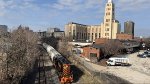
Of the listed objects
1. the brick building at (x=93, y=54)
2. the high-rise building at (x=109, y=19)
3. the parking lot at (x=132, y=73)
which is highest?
the high-rise building at (x=109, y=19)

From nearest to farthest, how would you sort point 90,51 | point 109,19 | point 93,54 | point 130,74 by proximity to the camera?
point 130,74
point 93,54
point 90,51
point 109,19

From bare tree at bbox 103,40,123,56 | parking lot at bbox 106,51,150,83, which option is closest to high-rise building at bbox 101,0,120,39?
bare tree at bbox 103,40,123,56

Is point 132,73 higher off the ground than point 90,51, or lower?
lower

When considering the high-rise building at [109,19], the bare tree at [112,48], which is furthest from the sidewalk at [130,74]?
the high-rise building at [109,19]

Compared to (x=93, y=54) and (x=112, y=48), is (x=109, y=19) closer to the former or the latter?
(x=112, y=48)

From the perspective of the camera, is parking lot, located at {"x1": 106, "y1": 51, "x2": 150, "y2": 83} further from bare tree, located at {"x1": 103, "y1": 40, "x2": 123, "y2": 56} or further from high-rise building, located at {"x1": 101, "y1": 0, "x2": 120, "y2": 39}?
high-rise building, located at {"x1": 101, "y1": 0, "x2": 120, "y2": 39}

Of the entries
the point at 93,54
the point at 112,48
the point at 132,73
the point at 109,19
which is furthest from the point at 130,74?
the point at 109,19

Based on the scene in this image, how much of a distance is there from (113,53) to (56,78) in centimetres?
4814

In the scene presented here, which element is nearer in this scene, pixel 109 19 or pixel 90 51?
pixel 90 51

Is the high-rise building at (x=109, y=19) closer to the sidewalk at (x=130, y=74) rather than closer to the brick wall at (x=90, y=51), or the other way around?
the brick wall at (x=90, y=51)

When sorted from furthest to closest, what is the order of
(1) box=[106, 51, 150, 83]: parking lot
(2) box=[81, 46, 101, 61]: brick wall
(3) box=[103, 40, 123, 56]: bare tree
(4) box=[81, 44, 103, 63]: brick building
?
(3) box=[103, 40, 123, 56]: bare tree, (2) box=[81, 46, 101, 61]: brick wall, (4) box=[81, 44, 103, 63]: brick building, (1) box=[106, 51, 150, 83]: parking lot

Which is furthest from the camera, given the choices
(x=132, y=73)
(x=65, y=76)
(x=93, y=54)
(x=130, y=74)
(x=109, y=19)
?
(x=109, y=19)

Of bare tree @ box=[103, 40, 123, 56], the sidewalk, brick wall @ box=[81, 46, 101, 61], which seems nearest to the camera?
the sidewalk

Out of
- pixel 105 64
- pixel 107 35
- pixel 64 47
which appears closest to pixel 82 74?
pixel 105 64
